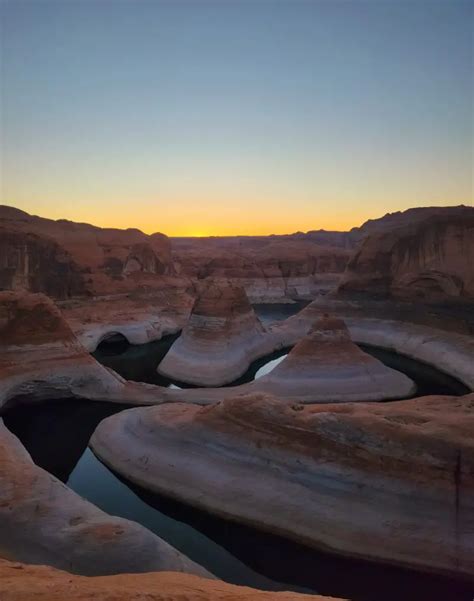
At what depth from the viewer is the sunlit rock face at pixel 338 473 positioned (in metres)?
9.64

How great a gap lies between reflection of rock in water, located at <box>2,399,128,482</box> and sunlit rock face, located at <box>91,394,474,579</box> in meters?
3.19

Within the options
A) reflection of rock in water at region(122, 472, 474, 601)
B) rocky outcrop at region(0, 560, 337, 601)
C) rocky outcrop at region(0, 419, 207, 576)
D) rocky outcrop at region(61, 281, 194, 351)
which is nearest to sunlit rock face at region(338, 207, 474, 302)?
rocky outcrop at region(61, 281, 194, 351)

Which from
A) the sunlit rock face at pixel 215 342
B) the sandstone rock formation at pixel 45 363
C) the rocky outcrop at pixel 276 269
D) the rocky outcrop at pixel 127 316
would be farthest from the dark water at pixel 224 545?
the rocky outcrop at pixel 276 269

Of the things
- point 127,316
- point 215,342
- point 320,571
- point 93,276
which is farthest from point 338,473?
point 93,276

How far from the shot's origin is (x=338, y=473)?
10.7m

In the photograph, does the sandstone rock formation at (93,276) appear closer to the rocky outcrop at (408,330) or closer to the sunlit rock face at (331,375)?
the rocky outcrop at (408,330)

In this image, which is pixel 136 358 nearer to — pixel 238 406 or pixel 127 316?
pixel 127 316

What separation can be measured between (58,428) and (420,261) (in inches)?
976

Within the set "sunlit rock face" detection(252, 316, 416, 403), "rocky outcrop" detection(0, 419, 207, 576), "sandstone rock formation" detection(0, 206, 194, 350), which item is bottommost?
"rocky outcrop" detection(0, 419, 207, 576)

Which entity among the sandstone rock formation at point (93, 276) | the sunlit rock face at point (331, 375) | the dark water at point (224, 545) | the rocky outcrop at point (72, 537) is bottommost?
the dark water at point (224, 545)

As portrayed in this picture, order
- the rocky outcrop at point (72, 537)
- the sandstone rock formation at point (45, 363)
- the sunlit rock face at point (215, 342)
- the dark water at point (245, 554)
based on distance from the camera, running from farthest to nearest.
Result: the sunlit rock face at point (215, 342), the sandstone rock formation at point (45, 363), the dark water at point (245, 554), the rocky outcrop at point (72, 537)

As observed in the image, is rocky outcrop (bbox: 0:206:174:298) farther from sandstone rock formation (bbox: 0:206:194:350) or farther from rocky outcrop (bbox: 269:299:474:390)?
rocky outcrop (bbox: 269:299:474:390)

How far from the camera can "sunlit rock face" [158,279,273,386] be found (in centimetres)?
2334

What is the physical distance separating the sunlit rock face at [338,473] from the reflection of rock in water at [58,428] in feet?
10.5
